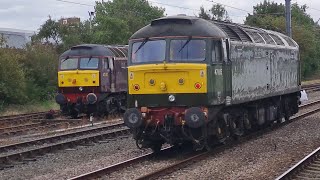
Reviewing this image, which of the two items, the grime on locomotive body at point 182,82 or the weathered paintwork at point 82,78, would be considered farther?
the weathered paintwork at point 82,78

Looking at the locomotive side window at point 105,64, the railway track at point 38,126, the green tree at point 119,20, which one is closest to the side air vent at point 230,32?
the railway track at point 38,126

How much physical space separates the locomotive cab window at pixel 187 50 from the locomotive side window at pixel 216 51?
0.27 metres

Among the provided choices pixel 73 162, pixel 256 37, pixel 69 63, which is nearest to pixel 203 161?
pixel 73 162

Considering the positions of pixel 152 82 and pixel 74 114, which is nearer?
pixel 152 82

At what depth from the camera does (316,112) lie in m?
25.8

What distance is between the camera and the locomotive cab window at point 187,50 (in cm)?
1352

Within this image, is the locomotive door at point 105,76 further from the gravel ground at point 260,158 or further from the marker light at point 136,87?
the marker light at point 136,87

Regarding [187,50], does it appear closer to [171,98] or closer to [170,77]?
[170,77]

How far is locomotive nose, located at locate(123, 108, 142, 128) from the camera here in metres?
13.5

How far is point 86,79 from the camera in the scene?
2514 cm

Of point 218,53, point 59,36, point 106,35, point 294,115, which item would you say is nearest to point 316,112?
Result: point 294,115

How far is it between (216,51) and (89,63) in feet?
39.8

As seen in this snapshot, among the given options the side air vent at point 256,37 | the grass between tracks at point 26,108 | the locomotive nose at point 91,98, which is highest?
the side air vent at point 256,37

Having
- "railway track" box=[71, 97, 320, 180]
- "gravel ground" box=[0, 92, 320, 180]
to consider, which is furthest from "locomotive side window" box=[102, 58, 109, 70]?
"railway track" box=[71, 97, 320, 180]
